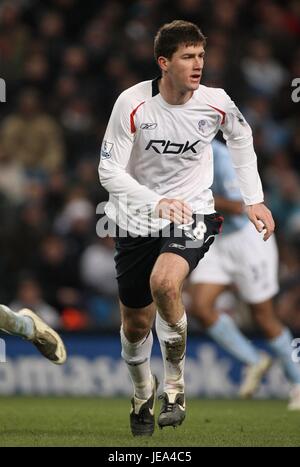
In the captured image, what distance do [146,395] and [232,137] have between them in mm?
1802

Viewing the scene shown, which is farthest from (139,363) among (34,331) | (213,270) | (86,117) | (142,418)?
(86,117)

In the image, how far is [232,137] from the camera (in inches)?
295

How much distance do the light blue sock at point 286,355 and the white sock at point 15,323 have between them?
153 inches

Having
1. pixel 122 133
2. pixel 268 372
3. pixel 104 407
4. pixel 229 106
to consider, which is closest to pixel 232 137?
pixel 229 106

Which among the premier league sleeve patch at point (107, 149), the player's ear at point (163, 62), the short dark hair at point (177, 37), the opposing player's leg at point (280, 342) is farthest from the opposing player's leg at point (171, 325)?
the opposing player's leg at point (280, 342)

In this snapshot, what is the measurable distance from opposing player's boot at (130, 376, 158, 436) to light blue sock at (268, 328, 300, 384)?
356cm

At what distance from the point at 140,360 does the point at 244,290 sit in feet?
12.9

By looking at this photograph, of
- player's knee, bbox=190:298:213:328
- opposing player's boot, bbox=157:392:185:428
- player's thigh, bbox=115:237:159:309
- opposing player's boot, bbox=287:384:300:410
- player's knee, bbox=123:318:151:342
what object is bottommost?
opposing player's boot, bbox=287:384:300:410

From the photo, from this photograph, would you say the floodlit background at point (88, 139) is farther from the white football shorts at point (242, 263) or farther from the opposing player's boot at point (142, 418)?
the opposing player's boot at point (142, 418)

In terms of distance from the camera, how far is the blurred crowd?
13859mm

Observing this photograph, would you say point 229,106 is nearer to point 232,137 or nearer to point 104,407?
point 232,137

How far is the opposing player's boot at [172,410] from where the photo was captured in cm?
680

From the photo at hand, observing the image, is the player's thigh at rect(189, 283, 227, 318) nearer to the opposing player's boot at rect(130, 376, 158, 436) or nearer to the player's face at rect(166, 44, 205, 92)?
the opposing player's boot at rect(130, 376, 158, 436)

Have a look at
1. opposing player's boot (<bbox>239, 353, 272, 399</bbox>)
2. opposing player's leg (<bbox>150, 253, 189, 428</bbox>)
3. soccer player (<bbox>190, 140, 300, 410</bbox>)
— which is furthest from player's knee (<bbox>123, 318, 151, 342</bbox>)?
opposing player's boot (<bbox>239, 353, 272, 399</bbox>)
